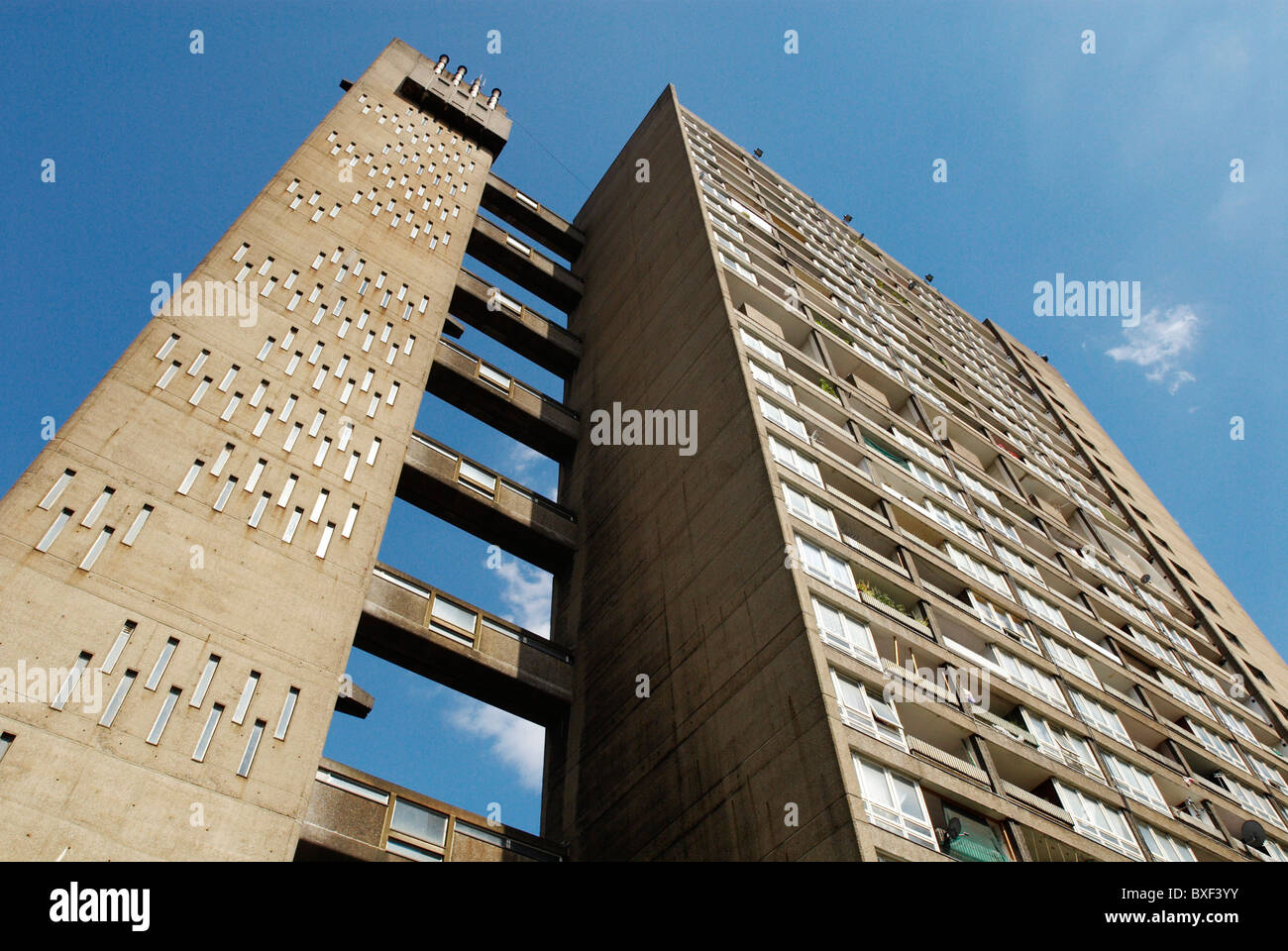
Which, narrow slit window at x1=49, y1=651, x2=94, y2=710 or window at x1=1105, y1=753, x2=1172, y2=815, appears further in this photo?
window at x1=1105, y1=753, x2=1172, y2=815

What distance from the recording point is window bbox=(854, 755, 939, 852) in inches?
593

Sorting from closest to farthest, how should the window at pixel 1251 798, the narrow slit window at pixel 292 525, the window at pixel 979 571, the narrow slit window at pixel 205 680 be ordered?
the narrow slit window at pixel 205 680 → the narrow slit window at pixel 292 525 → the window at pixel 979 571 → the window at pixel 1251 798

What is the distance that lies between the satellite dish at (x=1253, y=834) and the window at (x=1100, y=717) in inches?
145

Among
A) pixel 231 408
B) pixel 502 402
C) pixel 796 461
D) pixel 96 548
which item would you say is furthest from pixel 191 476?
pixel 796 461

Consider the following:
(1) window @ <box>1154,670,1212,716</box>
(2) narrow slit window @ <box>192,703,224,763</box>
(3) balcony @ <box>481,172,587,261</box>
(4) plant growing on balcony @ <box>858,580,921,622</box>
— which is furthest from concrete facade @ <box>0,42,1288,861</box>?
(3) balcony @ <box>481,172,587,261</box>

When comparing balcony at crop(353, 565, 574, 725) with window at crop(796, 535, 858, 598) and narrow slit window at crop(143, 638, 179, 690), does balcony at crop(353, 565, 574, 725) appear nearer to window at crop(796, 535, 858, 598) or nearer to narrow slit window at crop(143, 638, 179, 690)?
narrow slit window at crop(143, 638, 179, 690)

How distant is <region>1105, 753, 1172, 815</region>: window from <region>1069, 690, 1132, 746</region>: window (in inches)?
31.6

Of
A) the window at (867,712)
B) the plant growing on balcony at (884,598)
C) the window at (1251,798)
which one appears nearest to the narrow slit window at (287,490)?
the window at (867,712)

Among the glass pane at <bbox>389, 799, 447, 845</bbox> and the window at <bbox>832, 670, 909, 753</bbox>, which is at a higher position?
the window at <bbox>832, 670, 909, 753</bbox>

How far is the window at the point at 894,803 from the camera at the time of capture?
1506cm

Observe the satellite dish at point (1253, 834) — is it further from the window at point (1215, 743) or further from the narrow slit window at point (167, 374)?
the narrow slit window at point (167, 374)

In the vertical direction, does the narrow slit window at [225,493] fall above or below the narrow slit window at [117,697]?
above
